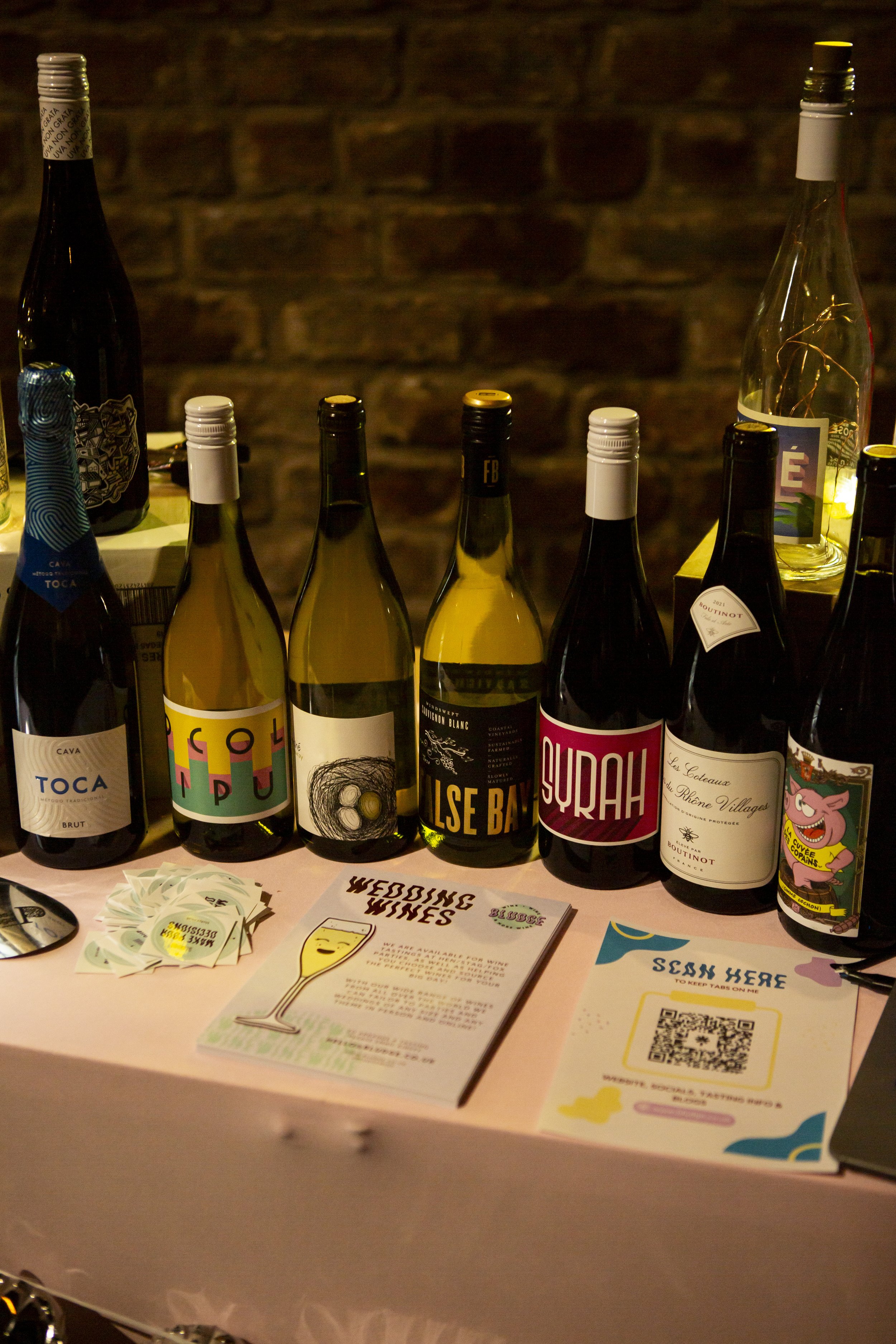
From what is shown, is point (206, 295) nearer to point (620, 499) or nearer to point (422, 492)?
point (422, 492)

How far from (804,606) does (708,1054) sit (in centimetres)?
30

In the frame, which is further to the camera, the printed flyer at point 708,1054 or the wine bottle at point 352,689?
the wine bottle at point 352,689

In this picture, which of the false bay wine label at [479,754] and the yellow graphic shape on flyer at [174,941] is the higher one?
the false bay wine label at [479,754]

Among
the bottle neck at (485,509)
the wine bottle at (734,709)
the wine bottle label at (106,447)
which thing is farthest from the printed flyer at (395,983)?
the wine bottle label at (106,447)

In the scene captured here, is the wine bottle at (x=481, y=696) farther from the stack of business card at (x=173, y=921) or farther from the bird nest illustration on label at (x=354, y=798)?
the stack of business card at (x=173, y=921)

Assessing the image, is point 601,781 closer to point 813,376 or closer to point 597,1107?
point 597,1107

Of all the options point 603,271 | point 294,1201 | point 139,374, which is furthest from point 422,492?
point 294,1201

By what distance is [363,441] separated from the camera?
763 millimetres

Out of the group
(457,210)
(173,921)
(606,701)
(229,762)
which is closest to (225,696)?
(229,762)

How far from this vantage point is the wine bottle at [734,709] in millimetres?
726

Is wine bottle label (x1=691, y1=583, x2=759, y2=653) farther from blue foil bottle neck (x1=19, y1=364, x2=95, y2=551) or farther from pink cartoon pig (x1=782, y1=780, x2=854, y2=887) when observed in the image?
blue foil bottle neck (x1=19, y1=364, x2=95, y2=551)

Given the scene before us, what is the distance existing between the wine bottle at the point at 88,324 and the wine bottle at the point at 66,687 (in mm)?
71

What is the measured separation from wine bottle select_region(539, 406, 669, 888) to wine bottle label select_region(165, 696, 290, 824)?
183mm

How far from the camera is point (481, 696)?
83 centimetres
